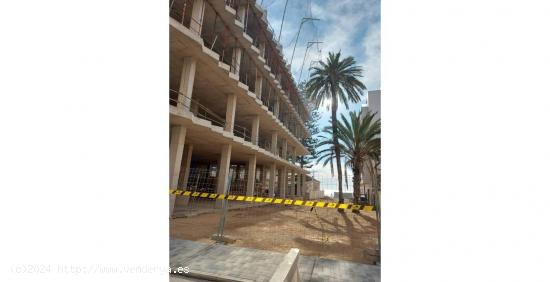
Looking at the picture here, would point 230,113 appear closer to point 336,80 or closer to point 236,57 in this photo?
point 236,57

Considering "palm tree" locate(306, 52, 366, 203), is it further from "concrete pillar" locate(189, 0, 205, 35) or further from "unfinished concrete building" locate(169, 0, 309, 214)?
"concrete pillar" locate(189, 0, 205, 35)

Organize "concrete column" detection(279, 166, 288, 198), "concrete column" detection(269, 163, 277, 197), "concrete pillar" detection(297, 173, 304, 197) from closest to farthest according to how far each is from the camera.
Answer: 1. "concrete column" detection(269, 163, 277, 197)
2. "concrete column" detection(279, 166, 288, 198)
3. "concrete pillar" detection(297, 173, 304, 197)

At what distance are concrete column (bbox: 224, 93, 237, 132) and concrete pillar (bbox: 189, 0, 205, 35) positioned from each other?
4462 mm

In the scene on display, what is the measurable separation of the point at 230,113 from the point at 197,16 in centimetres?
520

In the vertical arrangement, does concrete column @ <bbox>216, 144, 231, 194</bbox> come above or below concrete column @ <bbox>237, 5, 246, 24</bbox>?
below

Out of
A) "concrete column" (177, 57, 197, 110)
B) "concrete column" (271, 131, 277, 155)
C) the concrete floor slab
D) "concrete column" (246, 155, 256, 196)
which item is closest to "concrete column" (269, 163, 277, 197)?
"concrete column" (271, 131, 277, 155)

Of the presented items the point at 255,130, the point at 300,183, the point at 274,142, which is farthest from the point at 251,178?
the point at 300,183

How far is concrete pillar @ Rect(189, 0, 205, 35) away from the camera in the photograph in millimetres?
10191

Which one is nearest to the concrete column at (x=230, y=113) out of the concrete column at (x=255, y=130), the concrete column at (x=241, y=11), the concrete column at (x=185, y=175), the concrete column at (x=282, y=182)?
the concrete column at (x=185, y=175)

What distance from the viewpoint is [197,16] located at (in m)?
10.4

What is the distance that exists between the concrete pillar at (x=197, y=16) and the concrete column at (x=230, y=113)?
4462 mm
